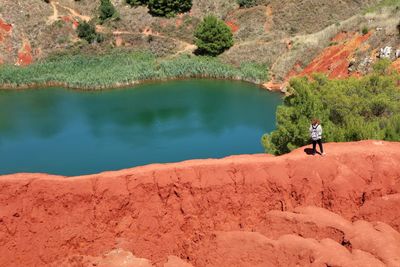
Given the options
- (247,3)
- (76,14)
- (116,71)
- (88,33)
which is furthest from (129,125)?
(247,3)

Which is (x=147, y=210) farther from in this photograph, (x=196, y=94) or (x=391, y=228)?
(x=196, y=94)

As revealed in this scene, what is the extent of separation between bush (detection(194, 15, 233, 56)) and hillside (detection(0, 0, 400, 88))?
1.40 metres

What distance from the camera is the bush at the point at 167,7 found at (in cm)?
7181

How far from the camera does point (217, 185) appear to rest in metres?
20.4

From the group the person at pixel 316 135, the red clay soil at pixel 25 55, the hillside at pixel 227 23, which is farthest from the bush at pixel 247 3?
the person at pixel 316 135

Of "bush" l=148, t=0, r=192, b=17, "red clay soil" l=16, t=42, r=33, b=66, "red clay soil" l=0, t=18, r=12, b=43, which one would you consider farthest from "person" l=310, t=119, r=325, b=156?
"red clay soil" l=0, t=18, r=12, b=43

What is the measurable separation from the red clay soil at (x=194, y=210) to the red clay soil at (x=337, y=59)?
1289 inches

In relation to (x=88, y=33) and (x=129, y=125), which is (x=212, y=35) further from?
(x=129, y=125)

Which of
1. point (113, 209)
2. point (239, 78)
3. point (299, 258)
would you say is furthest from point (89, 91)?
point (299, 258)

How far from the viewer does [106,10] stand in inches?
2844

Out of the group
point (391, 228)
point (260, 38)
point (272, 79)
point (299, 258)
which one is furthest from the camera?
point (260, 38)

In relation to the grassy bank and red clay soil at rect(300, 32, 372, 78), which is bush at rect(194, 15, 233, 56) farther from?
red clay soil at rect(300, 32, 372, 78)

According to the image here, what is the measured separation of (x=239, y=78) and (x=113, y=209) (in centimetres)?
4228

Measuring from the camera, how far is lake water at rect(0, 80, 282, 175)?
4034 centimetres
